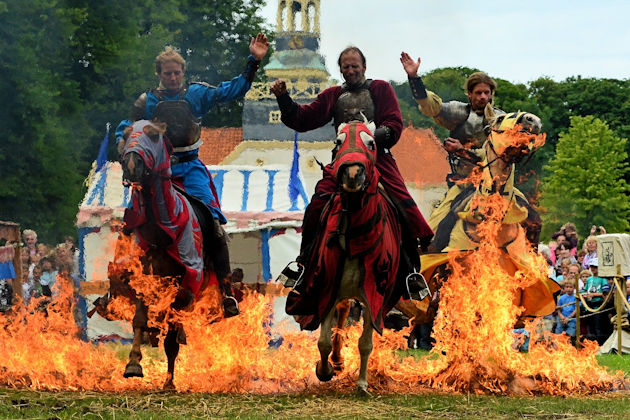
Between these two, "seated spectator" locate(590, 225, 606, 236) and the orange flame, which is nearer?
the orange flame

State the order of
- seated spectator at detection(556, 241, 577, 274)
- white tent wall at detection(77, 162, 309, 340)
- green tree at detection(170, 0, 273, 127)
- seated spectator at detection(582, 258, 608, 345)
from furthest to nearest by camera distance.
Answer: green tree at detection(170, 0, 273, 127) → seated spectator at detection(556, 241, 577, 274) → white tent wall at detection(77, 162, 309, 340) → seated spectator at detection(582, 258, 608, 345)

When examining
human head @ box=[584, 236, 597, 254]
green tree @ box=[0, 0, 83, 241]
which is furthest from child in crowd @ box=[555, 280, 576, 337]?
green tree @ box=[0, 0, 83, 241]

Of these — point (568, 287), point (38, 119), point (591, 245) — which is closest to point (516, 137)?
point (568, 287)

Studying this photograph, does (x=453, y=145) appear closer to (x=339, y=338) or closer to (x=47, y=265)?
(x=339, y=338)

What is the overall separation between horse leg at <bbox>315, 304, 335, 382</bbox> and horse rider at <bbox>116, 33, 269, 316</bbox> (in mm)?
1223

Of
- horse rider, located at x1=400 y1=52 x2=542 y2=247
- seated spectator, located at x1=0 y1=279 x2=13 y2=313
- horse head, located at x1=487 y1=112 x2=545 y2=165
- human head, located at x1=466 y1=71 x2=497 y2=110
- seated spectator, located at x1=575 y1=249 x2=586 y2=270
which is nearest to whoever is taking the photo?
horse head, located at x1=487 y1=112 x2=545 y2=165

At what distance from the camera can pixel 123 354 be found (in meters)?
12.7

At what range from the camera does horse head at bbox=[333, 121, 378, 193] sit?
321 inches

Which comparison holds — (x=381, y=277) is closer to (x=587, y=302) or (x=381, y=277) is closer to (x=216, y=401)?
(x=216, y=401)

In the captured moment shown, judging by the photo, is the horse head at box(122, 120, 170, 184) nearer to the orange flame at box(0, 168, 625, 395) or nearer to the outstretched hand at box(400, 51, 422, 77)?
the orange flame at box(0, 168, 625, 395)

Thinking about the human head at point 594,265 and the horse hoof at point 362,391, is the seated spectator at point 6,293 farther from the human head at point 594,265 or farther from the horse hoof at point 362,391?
the human head at point 594,265

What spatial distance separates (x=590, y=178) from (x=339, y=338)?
39.6 m

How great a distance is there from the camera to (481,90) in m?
11.4

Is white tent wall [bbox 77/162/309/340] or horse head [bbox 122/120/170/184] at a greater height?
horse head [bbox 122/120/170/184]
